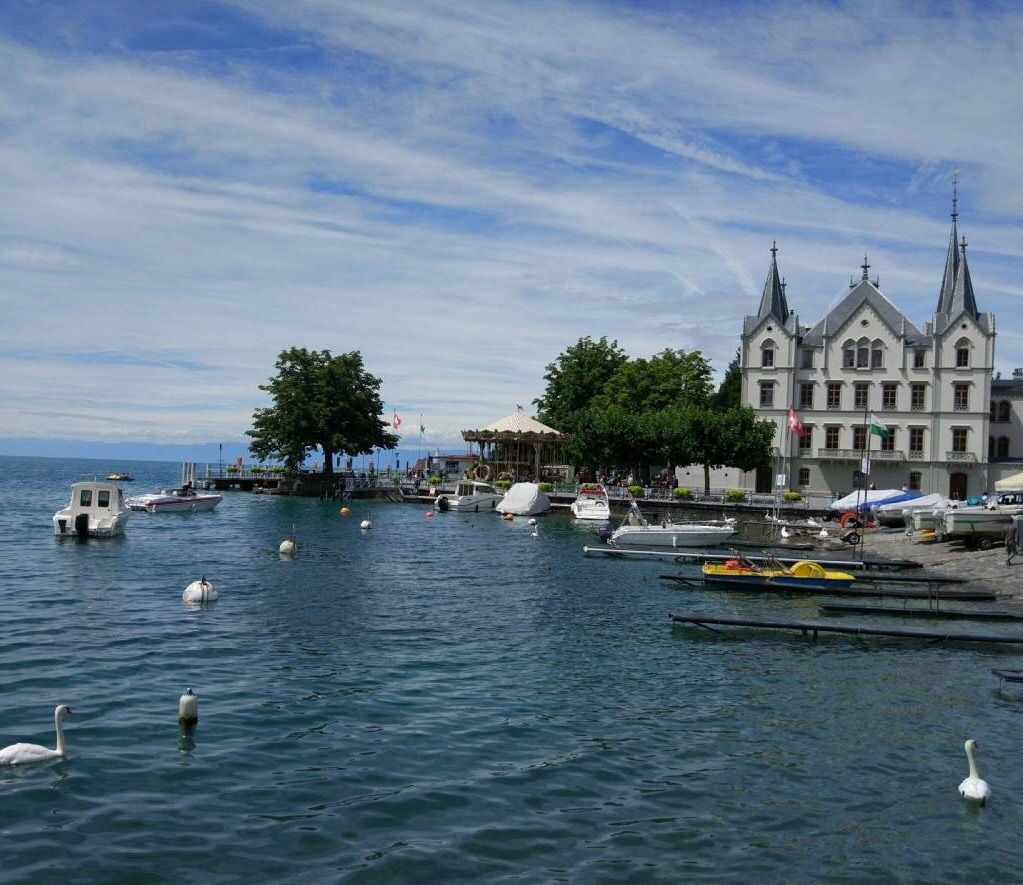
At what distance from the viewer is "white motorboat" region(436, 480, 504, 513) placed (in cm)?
7362

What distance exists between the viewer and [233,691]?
56.1ft

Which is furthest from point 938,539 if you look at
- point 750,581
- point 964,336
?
point 964,336

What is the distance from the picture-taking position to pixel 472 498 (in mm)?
73812

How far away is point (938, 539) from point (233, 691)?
39771 mm

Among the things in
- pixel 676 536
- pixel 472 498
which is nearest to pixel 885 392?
pixel 472 498

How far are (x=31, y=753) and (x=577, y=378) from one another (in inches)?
3224

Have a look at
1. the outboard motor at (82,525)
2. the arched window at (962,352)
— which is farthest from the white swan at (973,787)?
the arched window at (962,352)

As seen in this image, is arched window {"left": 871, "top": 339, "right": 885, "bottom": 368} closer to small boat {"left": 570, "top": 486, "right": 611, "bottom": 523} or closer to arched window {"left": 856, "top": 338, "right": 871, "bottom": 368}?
arched window {"left": 856, "top": 338, "right": 871, "bottom": 368}

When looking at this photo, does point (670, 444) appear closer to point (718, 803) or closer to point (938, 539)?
point (938, 539)

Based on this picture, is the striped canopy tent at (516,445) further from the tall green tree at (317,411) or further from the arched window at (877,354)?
the arched window at (877,354)

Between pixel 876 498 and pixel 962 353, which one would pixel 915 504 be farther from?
pixel 962 353

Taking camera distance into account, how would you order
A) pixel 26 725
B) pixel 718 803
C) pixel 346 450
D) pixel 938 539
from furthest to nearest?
pixel 346 450
pixel 938 539
pixel 26 725
pixel 718 803

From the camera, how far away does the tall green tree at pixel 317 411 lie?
86.6 metres

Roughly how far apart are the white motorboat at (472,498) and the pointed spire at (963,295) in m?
38.7
